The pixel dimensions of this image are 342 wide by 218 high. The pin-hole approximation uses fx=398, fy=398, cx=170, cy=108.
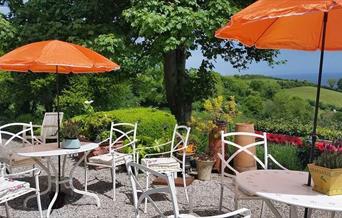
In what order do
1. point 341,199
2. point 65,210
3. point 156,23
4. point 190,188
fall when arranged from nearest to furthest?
point 341,199, point 65,210, point 190,188, point 156,23

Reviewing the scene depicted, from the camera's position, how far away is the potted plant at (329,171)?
2.57 metres

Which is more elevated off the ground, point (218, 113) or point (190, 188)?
point (218, 113)

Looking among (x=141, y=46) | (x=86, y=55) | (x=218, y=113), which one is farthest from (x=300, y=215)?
(x=141, y=46)

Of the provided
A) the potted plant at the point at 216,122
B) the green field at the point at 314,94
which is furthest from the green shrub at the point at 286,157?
the green field at the point at 314,94

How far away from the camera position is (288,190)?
2.78 m

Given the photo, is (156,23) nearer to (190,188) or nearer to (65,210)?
(190,188)

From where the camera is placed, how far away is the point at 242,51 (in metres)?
11.1

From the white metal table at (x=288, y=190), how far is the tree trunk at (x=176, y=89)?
6.81 meters

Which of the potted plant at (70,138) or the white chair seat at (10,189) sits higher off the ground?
the potted plant at (70,138)

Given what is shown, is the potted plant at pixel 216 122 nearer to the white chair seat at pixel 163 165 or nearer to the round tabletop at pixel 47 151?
the white chair seat at pixel 163 165

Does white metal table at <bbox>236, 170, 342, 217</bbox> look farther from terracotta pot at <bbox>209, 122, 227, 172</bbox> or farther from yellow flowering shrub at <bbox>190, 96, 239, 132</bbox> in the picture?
yellow flowering shrub at <bbox>190, 96, 239, 132</bbox>

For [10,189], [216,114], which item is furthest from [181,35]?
[10,189]

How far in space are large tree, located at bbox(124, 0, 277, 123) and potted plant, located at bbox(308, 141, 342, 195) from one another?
17.6 feet

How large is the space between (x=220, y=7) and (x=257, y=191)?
19.9 feet
